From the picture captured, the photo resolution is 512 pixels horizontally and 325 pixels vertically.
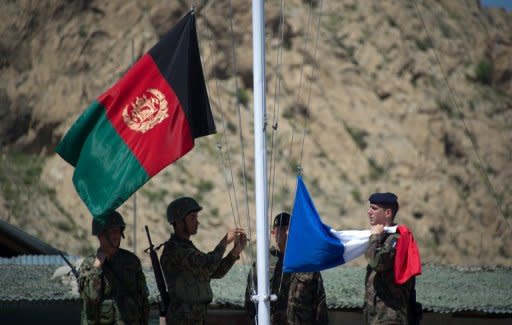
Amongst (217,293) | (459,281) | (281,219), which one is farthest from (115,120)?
(459,281)

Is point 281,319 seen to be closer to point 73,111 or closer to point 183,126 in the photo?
point 183,126

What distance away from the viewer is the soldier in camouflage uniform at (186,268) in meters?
9.11

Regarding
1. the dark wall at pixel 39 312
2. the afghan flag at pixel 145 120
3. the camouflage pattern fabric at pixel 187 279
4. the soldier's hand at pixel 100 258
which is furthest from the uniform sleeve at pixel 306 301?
the dark wall at pixel 39 312

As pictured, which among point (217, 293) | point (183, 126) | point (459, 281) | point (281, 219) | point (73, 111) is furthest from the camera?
point (73, 111)

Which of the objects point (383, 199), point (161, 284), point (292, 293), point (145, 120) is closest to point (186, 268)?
point (161, 284)

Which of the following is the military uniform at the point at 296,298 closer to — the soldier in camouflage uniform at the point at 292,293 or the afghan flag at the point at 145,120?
the soldier in camouflage uniform at the point at 292,293

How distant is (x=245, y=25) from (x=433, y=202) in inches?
233

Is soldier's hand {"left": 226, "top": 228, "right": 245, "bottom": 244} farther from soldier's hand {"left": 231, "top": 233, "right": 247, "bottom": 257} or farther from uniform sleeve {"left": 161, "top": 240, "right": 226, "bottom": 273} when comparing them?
uniform sleeve {"left": 161, "top": 240, "right": 226, "bottom": 273}

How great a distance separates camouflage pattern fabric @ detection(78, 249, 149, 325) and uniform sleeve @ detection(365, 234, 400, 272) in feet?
5.67

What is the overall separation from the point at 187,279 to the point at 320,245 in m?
1.13

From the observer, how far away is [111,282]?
872cm

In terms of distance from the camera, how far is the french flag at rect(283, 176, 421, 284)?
873 cm

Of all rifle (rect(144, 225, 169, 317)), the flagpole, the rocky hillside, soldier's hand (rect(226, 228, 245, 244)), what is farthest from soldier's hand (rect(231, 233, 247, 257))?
the rocky hillside

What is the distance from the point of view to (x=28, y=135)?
26031 millimetres
